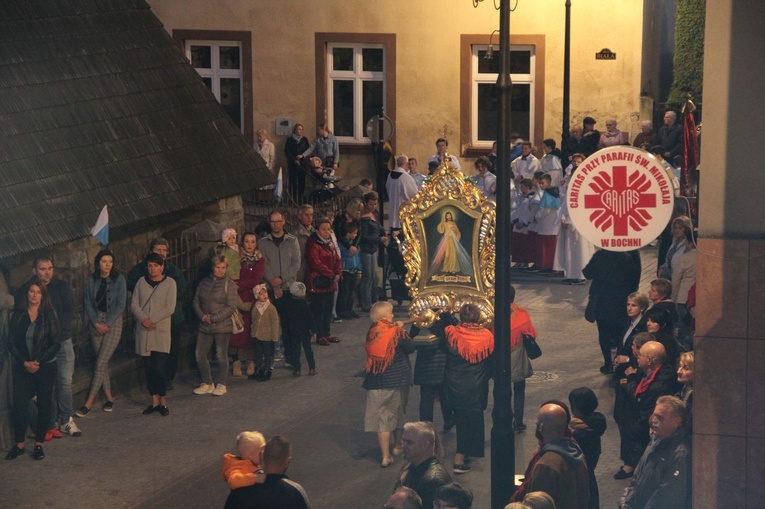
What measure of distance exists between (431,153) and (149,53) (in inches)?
428

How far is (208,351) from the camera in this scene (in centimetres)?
1529

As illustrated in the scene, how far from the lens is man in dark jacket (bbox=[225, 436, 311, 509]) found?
8477mm

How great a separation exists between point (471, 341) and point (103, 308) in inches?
168

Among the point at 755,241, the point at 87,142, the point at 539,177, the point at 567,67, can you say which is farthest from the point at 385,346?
the point at 567,67

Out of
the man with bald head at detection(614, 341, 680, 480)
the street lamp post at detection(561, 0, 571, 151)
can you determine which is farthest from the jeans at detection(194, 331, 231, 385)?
the street lamp post at detection(561, 0, 571, 151)

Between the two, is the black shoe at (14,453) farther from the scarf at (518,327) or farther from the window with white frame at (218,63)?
the window with white frame at (218,63)

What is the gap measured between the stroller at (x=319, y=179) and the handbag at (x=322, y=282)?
31.2ft

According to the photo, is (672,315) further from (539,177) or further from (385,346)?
(539,177)

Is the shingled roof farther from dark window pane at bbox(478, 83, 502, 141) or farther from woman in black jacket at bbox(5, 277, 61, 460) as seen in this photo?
dark window pane at bbox(478, 83, 502, 141)

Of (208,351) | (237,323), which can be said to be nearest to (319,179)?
(237,323)

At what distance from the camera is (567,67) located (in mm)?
27000

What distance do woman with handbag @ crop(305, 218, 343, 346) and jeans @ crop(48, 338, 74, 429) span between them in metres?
4.19

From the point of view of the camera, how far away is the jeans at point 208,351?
15125 mm

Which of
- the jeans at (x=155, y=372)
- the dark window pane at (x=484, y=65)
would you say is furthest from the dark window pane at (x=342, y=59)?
the jeans at (x=155, y=372)
